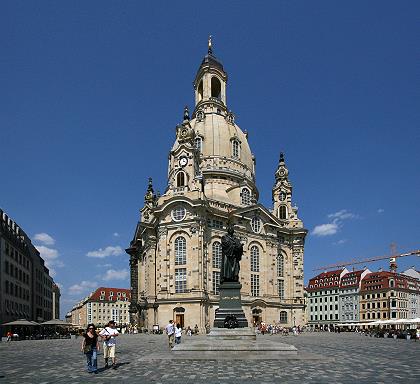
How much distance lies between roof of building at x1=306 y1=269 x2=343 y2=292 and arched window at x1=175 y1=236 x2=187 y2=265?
71.7 metres

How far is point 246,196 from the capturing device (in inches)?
3504

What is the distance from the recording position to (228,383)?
658 inches

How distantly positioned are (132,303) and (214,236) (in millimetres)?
26832

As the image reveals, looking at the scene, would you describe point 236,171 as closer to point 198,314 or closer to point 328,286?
point 198,314

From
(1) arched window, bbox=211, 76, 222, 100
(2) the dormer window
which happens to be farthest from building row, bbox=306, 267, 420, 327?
(1) arched window, bbox=211, 76, 222, 100

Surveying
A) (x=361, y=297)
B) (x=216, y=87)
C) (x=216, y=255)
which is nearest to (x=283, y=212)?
(x=216, y=255)

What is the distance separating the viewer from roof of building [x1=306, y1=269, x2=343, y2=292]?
134625mm

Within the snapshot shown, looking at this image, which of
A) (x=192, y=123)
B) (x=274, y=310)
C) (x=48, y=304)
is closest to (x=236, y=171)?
(x=192, y=123)

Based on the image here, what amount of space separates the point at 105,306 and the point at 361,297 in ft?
261

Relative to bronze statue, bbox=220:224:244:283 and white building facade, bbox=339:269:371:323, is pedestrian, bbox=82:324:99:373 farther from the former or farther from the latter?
white building facade, bbox=339:269:371:323

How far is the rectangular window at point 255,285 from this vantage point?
80912 millimetres

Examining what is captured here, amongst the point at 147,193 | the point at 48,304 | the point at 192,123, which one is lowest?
the point at 48,304

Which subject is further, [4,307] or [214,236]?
[214,236]

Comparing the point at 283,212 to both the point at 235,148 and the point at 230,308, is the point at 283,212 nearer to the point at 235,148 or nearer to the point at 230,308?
the point at 235,148
